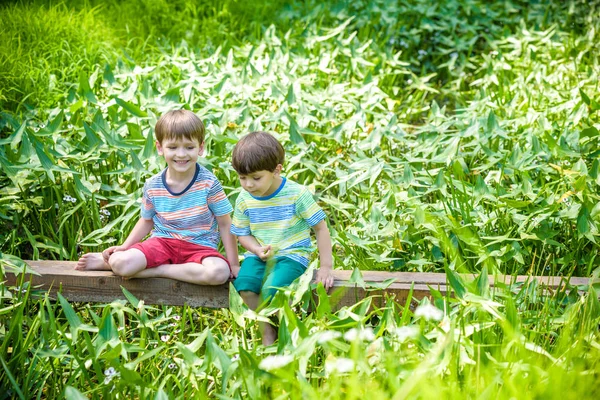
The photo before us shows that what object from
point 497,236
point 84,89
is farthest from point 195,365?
point 84,89

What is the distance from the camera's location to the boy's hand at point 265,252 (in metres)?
2.65

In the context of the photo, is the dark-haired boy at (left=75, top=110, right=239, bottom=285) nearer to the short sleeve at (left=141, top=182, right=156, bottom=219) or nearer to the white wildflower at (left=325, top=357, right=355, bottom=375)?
the short sleeve at (left=141, top=182, right=156, bottom=219)

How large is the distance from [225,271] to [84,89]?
177 centimetres

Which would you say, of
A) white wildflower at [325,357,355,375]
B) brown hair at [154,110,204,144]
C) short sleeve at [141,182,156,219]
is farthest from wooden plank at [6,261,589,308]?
white wildflower at [325,357,355,375]

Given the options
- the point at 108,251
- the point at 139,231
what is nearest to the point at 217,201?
the point at 139,231

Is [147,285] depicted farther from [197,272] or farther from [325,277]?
[325,277]

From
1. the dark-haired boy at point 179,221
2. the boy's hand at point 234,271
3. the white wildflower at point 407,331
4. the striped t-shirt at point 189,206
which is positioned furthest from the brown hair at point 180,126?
the white wildflower at point 407,331

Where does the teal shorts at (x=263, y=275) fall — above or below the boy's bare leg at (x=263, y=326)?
above

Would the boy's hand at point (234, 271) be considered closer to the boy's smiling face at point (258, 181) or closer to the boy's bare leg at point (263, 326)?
the boy's bare leg at point (263, 326)

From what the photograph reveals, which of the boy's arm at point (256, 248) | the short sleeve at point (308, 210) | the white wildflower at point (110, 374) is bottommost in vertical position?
the white wildflower at point (110, 374)

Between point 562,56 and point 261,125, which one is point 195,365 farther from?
point 562,56

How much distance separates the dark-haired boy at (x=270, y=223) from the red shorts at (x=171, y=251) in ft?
0.47

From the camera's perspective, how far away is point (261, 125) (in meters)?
3.96

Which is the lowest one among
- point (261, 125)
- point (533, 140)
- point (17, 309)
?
point (17, 309)
